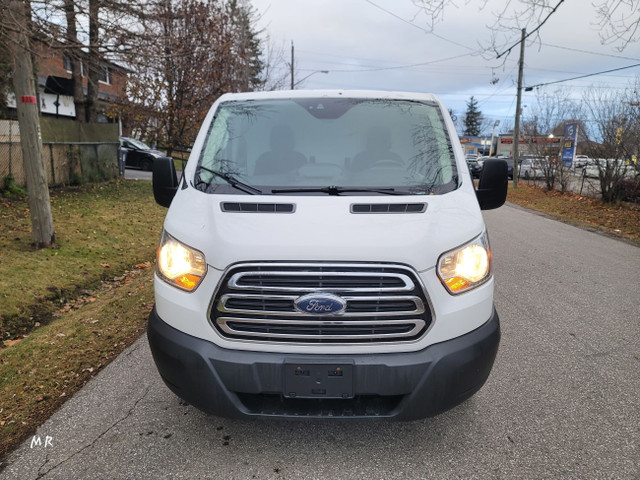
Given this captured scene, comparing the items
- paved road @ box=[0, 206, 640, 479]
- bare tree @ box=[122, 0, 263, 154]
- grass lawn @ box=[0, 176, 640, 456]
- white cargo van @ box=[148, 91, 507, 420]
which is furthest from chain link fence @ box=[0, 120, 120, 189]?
white cargo van @ box=[148, 91, 507, 420]

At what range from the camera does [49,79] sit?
21.2 m

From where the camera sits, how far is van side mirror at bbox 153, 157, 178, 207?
3316 millimetres

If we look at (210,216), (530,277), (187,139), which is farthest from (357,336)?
(187,139)

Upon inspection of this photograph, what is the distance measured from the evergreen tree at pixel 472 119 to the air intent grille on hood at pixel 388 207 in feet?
354

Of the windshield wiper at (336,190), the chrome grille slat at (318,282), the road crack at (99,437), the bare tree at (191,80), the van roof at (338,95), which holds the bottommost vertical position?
the road crack at (99,437)

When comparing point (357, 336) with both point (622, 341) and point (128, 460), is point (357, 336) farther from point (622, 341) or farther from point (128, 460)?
point (622, 341)

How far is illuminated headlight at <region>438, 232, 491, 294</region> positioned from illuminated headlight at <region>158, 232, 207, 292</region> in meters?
1.25

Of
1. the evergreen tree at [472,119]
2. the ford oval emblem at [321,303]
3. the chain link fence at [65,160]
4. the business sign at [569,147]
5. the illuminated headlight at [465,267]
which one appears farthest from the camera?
the evergreen tree at [472,119]

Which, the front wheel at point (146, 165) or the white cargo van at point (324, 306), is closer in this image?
the white cargo van at point (324, 306)

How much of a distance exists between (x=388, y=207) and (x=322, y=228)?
0.46 meters

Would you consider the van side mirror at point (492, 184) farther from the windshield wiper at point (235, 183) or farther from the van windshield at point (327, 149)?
the windshield wiper at point (235, 183)

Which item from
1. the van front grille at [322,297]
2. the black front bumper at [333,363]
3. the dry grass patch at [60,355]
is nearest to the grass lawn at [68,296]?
the dry grass patch at [60,355]

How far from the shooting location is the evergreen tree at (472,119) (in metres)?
103

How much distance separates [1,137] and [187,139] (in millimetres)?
7484
